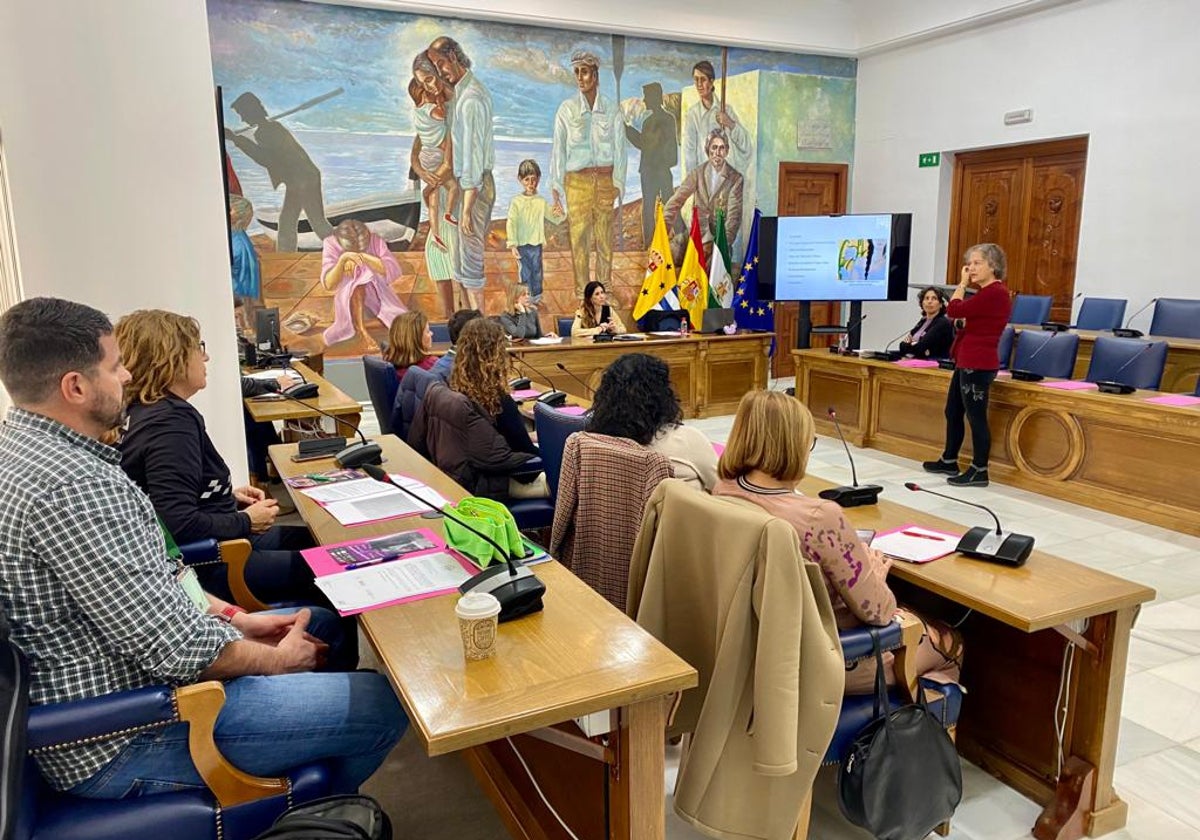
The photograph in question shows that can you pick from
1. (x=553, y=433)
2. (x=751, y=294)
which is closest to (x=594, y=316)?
(x=751, y=294)

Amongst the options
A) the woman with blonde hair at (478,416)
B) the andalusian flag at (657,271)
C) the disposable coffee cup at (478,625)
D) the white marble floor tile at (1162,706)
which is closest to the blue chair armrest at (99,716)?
the disposable coffee cup at (478,625)

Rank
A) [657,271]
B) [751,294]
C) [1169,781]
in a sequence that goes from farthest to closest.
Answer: [751,294], [657,271], [1169,781]

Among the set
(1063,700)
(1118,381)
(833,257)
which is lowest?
(1063,700)

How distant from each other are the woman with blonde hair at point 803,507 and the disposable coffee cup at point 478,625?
70cm

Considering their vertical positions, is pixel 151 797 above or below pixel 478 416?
below

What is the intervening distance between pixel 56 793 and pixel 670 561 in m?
1.23

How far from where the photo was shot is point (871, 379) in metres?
6.46

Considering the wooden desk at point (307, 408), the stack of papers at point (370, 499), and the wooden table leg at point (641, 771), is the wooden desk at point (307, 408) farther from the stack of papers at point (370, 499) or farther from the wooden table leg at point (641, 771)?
the wooden table leg at point (641, 771)

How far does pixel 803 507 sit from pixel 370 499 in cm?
129

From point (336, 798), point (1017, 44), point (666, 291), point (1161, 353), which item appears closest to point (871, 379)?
point (1161, 353)

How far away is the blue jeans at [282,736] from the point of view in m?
1.48

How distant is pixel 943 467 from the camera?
5770 mm

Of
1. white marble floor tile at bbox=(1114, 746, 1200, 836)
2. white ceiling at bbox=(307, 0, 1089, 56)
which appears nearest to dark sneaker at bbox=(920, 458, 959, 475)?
white marble floor tile at bbox=(1114, 746, 1200, 836)

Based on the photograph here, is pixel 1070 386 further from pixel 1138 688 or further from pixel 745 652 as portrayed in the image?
pixel 745 652
